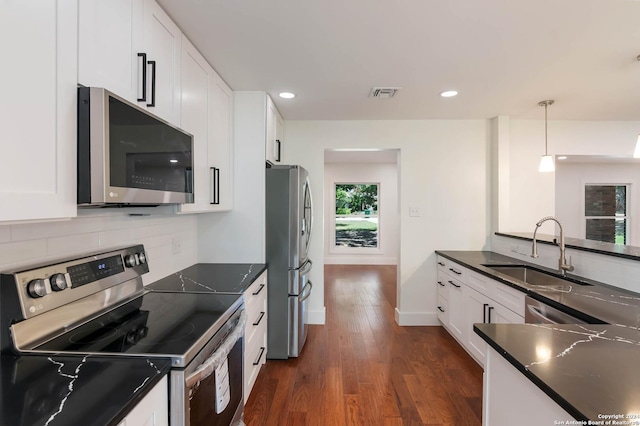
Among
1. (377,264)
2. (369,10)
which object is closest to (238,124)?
(369,10)

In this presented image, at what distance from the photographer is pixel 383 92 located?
2660mm

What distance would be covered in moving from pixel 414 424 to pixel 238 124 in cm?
256

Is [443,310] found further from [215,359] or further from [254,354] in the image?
[215,359]

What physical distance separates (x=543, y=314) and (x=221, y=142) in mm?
2424

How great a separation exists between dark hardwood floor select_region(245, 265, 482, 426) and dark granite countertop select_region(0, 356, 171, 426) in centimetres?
131

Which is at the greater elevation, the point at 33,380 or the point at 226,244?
the point at 226,244

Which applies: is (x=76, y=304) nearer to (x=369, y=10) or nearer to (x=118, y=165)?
(x=118, y=165)

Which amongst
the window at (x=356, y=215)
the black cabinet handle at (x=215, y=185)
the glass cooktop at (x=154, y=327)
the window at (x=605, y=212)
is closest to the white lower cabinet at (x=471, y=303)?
the glass cooktop at (x=154, y=327)

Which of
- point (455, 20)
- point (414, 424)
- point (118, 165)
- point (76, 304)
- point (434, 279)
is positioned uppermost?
point (455, 20)

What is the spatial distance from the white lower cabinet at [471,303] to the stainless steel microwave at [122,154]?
80.2 inches

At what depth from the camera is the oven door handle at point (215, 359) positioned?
3.58 feet

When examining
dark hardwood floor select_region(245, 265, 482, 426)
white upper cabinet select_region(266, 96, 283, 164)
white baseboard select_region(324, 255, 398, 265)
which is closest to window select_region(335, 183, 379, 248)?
white baseboard select_region(324, 255, 398, 265)

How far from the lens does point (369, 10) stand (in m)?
1.56

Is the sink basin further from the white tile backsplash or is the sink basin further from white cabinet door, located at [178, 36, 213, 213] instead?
the white tile backsplash
